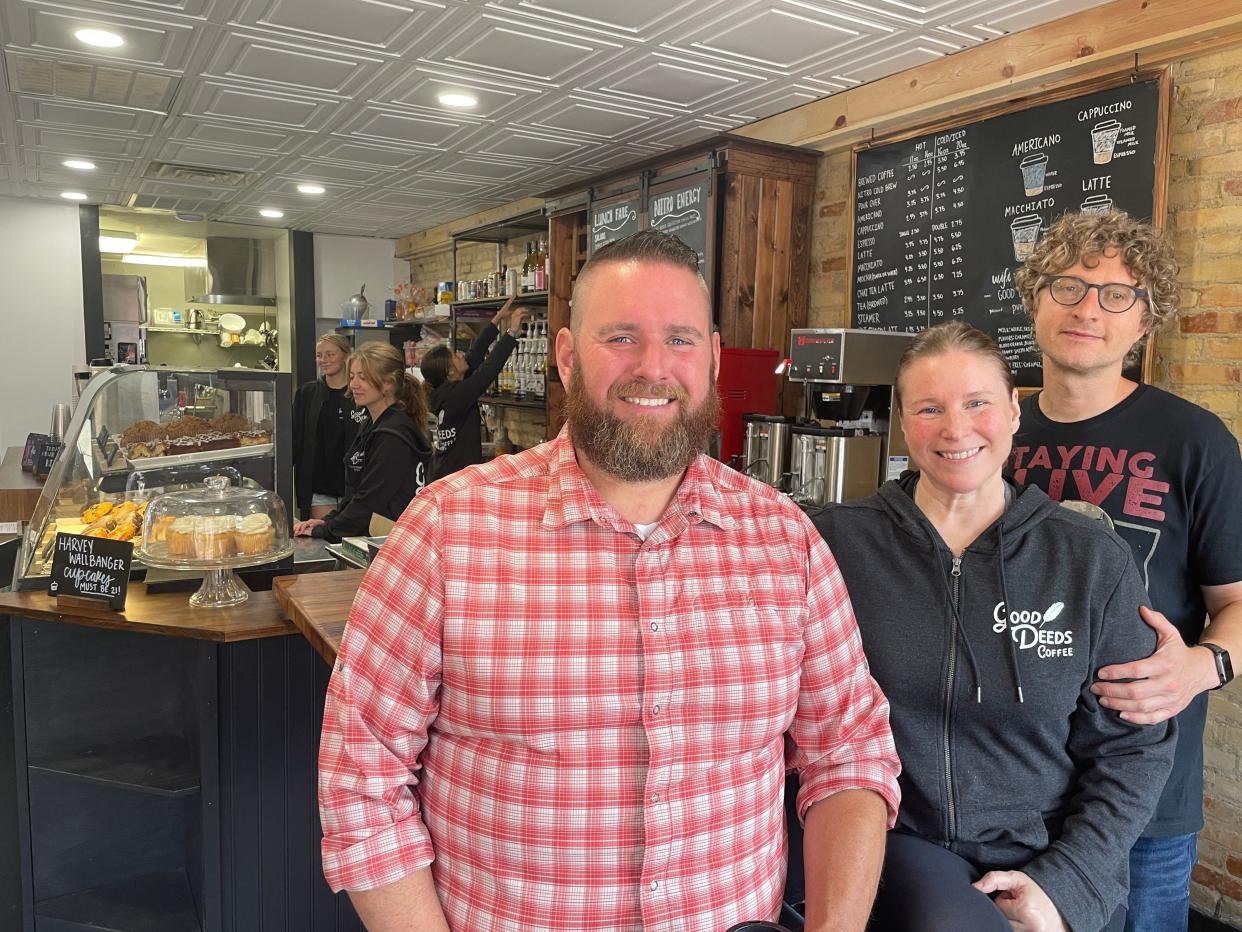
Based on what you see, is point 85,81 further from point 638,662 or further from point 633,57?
point 638,662

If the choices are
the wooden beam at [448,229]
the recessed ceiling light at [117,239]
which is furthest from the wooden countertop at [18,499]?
the recessed ceiling light at [117,239]

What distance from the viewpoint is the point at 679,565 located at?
1.34 metres

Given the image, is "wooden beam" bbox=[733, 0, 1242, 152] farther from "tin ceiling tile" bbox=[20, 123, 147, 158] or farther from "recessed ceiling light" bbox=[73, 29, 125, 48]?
"tin ceiling tile" bbox=[20, 123, 147, 158]

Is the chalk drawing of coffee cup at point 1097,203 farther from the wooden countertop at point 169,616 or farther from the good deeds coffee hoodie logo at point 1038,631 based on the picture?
the wooden countertop at point 169,616

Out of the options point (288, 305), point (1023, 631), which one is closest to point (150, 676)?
point (1023, 631)

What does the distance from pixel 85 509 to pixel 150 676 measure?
20.5 inches

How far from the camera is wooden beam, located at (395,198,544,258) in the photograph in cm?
689

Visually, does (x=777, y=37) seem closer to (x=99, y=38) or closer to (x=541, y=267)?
(x=99, y=38)

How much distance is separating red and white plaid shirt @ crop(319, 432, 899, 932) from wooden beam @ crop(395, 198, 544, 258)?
203 inches

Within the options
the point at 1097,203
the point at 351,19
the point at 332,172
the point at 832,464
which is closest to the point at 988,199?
the point at 1097,203

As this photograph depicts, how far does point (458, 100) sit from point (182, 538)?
2781 millimetres

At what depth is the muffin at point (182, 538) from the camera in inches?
89.1

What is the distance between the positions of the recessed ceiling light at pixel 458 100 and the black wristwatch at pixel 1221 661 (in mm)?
3726

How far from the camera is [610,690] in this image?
4.12 ft
